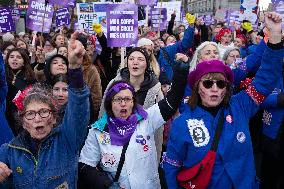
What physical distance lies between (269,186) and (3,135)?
115 inches

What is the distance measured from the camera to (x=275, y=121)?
4.11 meters

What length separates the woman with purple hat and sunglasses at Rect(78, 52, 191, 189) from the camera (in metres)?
3.19

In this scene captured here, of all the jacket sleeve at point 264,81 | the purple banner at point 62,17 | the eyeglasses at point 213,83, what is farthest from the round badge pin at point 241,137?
the purple banner at point 62,17

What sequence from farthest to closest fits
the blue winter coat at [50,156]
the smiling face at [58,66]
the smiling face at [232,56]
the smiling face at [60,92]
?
the smiling face at [232,56] < the smiling face at [58,66] < the smiling face at [60,92] < the blue winter coat at [50,156]

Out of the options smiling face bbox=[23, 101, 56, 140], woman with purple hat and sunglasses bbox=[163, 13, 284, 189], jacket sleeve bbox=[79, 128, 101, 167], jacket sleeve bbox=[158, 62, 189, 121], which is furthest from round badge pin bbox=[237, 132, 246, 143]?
smiling face bbox=[23, 101, 56, 140]

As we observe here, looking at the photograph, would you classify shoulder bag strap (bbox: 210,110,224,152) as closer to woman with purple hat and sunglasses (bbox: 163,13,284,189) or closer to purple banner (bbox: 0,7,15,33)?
woman with purple hat and sunglasses (bbox: 163,13,284,189)

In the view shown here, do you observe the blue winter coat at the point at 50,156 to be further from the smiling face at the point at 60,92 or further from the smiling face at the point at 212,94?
the smiling face at the point at 60,92

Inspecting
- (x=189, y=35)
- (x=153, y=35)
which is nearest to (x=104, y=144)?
(x=189, y=35)

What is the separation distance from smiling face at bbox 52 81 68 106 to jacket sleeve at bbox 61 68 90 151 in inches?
58.2

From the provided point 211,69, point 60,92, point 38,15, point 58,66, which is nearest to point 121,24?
point 58,66

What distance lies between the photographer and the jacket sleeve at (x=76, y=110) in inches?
95.3

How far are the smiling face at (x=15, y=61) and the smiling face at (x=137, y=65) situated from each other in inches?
70.3

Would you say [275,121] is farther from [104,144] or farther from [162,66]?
[162,66]

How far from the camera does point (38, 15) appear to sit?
855 cm
